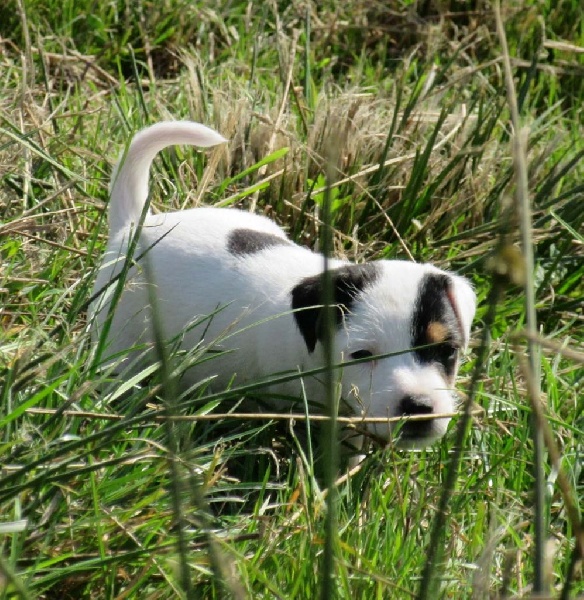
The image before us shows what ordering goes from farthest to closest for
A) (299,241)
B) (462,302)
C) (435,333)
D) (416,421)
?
(299,241) → (462,302) → (435,333) → (416,421)

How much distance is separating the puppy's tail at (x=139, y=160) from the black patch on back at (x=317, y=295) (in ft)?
1.87

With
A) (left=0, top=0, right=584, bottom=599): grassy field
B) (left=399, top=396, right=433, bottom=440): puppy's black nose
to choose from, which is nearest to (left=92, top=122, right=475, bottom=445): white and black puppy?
(left=399, top=396, right=433, bottom=440): puppy's black nose

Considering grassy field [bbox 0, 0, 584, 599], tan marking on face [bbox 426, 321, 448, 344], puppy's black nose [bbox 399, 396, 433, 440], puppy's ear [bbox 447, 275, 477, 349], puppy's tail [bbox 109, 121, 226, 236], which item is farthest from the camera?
puppy's tail [bbox 109, 121, 226, 236]

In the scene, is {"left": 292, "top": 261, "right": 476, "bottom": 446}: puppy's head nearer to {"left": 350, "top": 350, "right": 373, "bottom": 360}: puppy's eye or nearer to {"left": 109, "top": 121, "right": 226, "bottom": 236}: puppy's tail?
{"left": 350, "top": 350, "right": 373, "bottom": 360}: puppy's eye

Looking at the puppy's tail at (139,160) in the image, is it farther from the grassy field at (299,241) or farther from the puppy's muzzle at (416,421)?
the puppy's muzzle at (416,421)

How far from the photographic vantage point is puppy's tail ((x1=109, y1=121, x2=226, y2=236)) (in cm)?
315

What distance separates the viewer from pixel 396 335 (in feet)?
9.27

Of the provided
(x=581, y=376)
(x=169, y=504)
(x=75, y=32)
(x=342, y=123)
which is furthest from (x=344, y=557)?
(x=75, y=32)

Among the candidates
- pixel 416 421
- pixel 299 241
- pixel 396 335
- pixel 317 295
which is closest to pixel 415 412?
pixel 416 421

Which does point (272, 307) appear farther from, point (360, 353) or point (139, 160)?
point (139, 160)

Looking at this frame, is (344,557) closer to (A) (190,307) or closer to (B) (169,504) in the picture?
(B) (169,504)

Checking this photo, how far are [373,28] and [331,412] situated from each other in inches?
180

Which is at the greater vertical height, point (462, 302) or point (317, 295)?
point (317, 295)

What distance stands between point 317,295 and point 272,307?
0.27 meters
